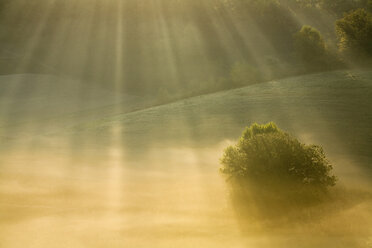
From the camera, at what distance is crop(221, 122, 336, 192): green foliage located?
1220 centimetres

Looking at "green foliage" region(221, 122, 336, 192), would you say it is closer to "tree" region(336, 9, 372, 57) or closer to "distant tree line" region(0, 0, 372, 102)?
"distant tree line" region(0, 0, 372, 102)

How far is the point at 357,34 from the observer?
1334 inches

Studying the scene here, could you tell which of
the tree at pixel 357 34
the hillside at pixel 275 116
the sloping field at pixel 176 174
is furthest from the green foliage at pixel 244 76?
the tree at pixel 357 34

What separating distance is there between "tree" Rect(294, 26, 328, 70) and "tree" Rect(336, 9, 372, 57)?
5.70 feet

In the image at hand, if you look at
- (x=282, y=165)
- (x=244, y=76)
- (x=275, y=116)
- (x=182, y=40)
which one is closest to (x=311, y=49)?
(x=244, y=76)

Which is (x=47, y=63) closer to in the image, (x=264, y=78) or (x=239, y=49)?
(x=239, y=49)

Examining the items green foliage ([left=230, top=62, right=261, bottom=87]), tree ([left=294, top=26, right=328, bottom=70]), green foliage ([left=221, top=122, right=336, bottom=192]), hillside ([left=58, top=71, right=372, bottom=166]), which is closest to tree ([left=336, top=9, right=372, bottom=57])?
tree ([left=294, top=26, right=328, bottom=70])

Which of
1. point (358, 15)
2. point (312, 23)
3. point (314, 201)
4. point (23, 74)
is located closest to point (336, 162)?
point (314, 201)

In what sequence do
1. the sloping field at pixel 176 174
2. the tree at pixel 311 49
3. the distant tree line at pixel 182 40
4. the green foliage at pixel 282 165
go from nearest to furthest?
the sloping field at pixel 176 174 < the green foliage at pixel 282 165 < the tree at pixel 311 49 < the distant tree line at pixel 182 40

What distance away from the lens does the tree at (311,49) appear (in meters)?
35.6

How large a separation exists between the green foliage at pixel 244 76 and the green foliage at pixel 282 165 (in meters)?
23.2

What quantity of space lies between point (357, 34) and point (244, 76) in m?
9.85

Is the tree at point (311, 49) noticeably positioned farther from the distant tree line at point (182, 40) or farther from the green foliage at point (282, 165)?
the green foliage at point (282, 165)

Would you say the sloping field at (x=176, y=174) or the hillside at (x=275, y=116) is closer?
the sloping field at (x=176, y=174)
